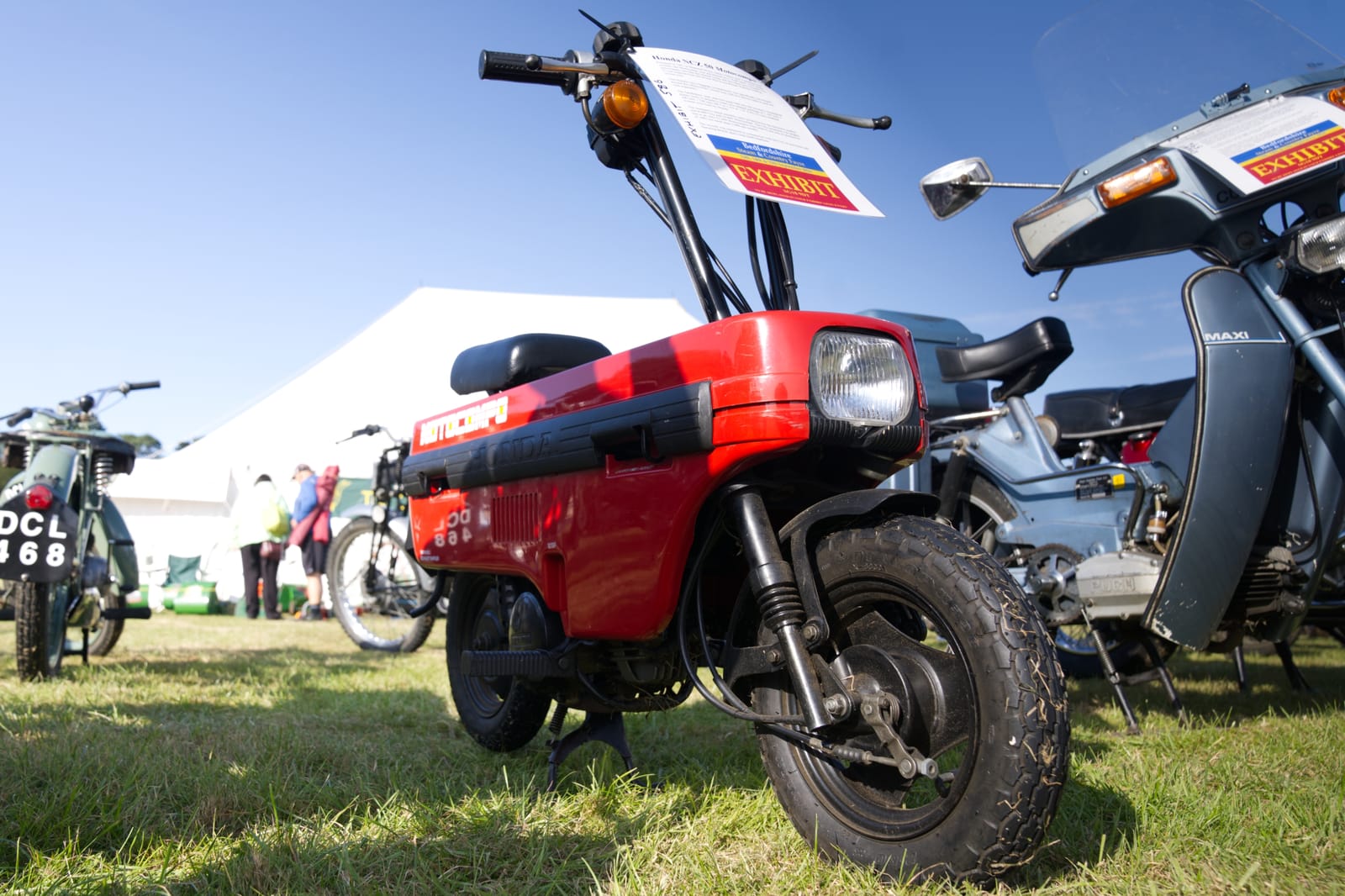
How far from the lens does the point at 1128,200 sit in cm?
325

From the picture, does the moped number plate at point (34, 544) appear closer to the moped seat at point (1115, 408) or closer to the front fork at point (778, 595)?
the front fork at point (778, 595)

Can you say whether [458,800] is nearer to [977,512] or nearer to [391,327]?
[977,512]

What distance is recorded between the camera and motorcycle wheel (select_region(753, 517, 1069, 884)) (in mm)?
1529

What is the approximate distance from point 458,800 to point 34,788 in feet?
2.98

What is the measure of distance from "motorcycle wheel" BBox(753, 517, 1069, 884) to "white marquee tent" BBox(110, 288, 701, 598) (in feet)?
39.1

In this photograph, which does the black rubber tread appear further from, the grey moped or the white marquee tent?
the white marquee tent

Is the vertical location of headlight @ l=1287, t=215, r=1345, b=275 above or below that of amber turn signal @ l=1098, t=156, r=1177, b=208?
below

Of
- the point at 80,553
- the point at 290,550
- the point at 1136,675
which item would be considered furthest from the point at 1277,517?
the point at 290,550

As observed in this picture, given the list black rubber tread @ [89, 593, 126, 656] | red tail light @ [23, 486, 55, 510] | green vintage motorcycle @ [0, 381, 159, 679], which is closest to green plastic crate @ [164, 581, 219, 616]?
green vintage motorcycle @ [0, 381, 159, 679]

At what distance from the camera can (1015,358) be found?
161 inches

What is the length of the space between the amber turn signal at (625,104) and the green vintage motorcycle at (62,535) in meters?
3.08

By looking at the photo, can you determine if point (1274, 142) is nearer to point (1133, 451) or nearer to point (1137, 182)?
point (1137, 182)

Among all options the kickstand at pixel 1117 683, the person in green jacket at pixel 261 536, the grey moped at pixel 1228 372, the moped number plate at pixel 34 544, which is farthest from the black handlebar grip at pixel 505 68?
the person in green jacket at pixel 261 536

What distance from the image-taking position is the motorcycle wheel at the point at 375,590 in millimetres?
6047
